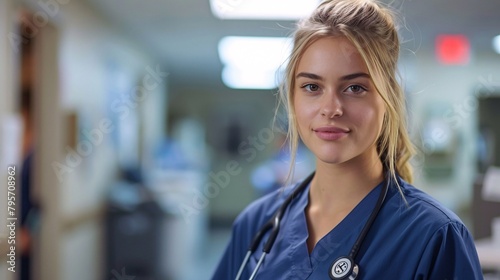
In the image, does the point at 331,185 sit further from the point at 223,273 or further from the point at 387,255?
the point at 223,273

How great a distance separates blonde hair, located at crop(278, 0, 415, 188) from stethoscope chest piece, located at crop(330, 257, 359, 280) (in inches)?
6.2

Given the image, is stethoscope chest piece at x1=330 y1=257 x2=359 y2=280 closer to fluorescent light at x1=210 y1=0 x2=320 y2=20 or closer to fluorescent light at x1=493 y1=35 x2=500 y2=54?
fluorescent light at x1=210 y1=0 x2=320 y2=20

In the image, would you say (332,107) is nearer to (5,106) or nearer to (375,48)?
(375,48)

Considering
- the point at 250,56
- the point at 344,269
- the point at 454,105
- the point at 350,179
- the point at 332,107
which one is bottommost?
the point at 344,269

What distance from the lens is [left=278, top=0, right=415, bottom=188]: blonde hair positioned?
829 mm

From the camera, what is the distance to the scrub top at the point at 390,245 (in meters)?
0.78

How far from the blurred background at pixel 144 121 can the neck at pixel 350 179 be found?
0.23 m

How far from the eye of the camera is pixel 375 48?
2.72 ft

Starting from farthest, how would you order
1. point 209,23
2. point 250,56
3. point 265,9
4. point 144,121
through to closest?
point 144,121, point 250,56, point 209,23, point 265,9

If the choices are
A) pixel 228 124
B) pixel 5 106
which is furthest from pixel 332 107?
pixel 228 124

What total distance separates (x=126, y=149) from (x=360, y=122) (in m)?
3.77

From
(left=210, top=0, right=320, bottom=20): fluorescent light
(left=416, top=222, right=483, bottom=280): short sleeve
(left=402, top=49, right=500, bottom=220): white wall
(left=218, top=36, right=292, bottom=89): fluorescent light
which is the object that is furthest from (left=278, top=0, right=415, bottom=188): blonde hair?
(left=402, top=49, right=500, bottom=220): white wall

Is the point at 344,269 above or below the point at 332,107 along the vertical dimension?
below

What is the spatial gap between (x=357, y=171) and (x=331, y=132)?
106mm
